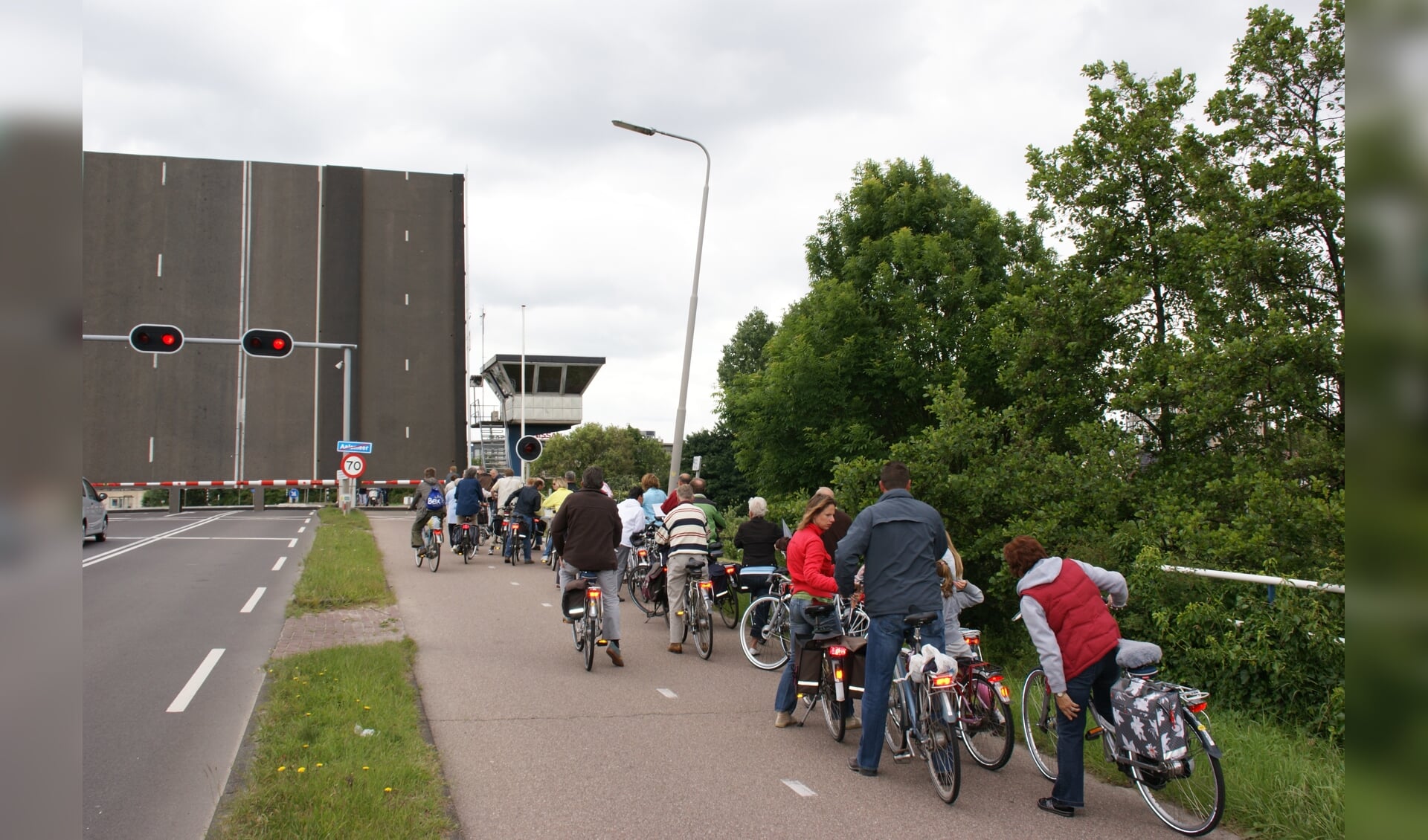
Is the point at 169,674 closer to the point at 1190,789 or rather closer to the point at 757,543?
the point at 757,543

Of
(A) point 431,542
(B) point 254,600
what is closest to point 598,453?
(A) point 431,542

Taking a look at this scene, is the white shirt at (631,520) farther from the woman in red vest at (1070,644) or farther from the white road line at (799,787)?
the woman in red vest at (1070,644)

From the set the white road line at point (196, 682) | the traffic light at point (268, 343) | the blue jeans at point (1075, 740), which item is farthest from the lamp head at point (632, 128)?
the blue jeans at point (1075, 740)

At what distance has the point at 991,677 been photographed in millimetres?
6094

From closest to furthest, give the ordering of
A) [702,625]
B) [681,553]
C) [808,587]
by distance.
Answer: [808,587] < [702,625] < [681,553]

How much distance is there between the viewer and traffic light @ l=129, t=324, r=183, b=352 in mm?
18141

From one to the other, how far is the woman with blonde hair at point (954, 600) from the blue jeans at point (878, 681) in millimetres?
1060

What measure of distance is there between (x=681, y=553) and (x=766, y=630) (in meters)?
1.29

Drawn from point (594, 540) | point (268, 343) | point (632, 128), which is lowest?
point (594, 540)

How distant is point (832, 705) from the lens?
6.72 meters

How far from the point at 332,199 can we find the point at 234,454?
31.4 ft

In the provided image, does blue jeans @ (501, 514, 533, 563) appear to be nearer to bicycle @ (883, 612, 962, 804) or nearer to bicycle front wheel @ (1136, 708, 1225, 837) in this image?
bicycle @ (883, 612, 962, 804)

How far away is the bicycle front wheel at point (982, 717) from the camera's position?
6.04 m
